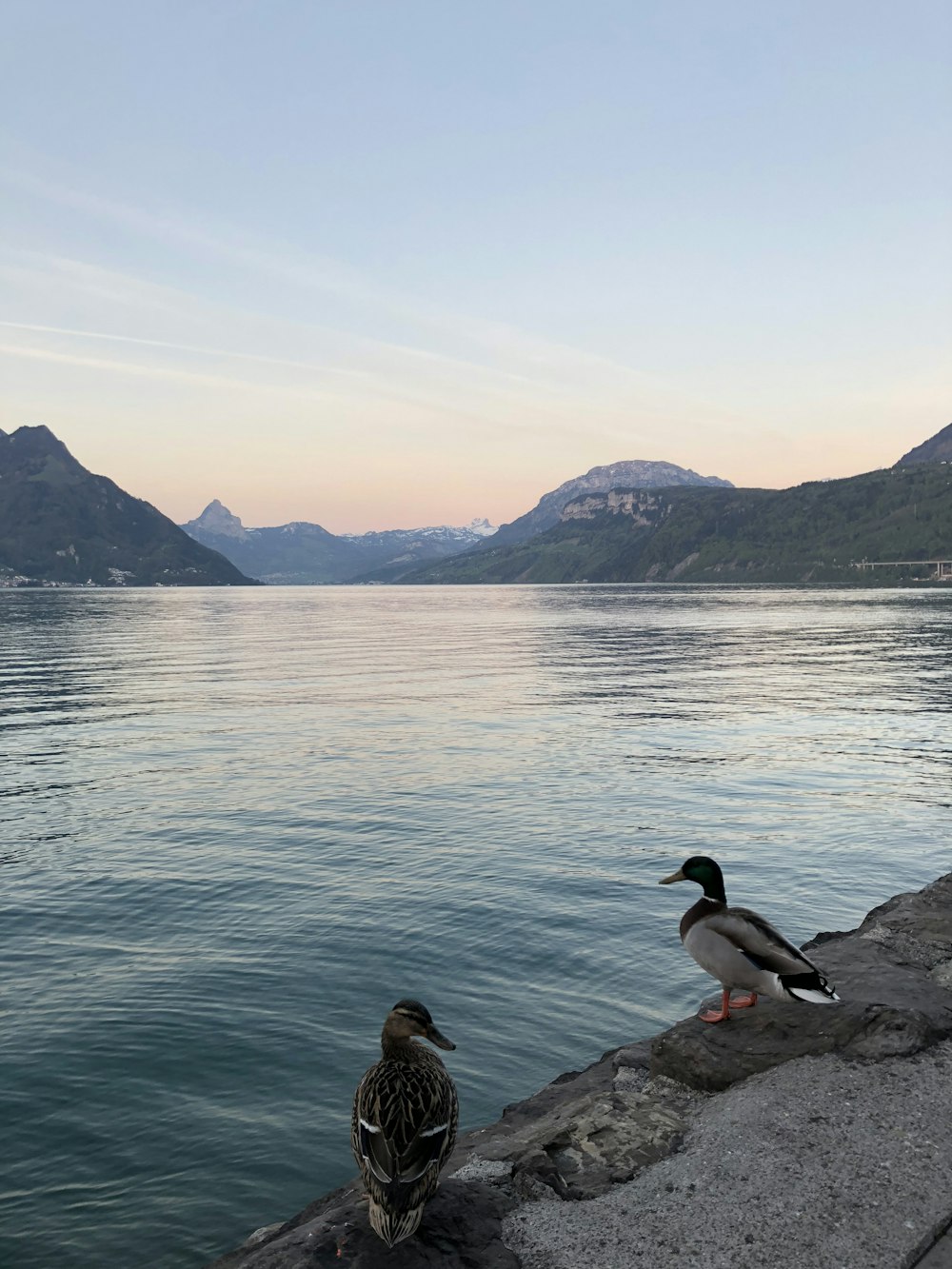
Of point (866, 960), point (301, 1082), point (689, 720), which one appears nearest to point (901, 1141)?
point (866, 960)

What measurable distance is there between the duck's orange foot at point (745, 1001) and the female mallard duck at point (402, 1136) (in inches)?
202

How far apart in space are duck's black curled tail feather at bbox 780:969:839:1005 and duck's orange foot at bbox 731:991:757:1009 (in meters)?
1.10

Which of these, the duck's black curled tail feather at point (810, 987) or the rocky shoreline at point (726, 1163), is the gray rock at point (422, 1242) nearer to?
the rocky shoreline at point (726, 1163)

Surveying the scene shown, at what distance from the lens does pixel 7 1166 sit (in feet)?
39.2

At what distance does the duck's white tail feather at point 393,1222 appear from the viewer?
7086 mm

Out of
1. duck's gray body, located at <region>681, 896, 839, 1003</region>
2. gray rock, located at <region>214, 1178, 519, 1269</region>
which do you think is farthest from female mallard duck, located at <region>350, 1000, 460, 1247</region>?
duck's gray body, located at <region>681, 896, 839, 1003</region>

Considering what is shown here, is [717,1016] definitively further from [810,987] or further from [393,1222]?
[393,1222]

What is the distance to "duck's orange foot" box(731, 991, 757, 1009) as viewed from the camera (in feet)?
38.3

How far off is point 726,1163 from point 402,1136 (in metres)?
3.38

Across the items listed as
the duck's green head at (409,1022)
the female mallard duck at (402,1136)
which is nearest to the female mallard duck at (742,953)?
the duck's green head at (409,1022)

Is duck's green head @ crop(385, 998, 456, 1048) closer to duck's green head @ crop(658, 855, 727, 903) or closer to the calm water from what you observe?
duck's green head @ crop(658, 855, 727, 903)

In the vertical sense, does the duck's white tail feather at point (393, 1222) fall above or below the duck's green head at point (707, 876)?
below

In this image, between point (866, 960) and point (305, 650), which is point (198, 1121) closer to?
point (866, 960)

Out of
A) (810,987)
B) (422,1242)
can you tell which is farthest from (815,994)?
(422,1242)
